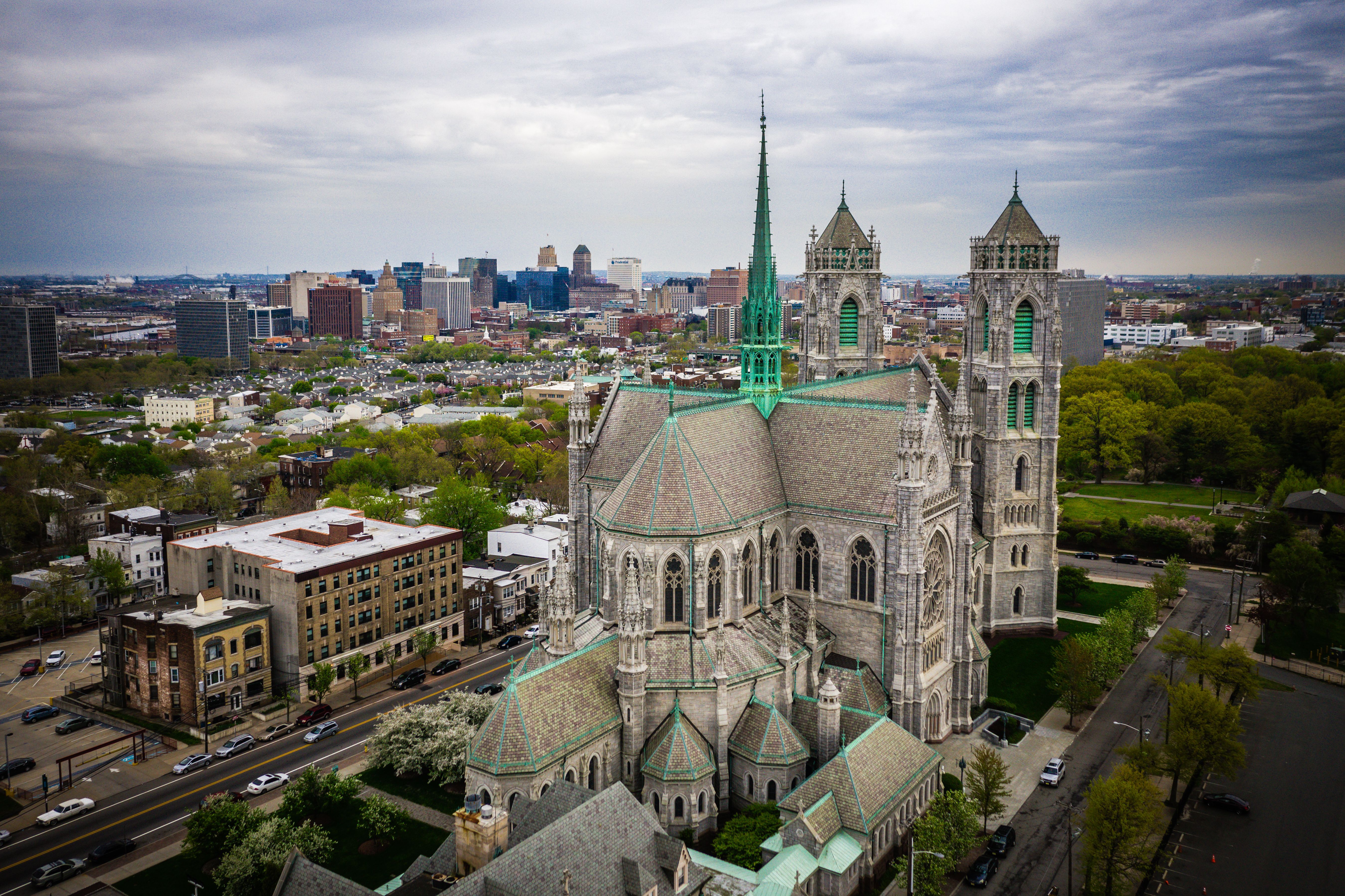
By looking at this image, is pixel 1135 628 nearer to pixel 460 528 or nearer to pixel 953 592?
pixel 953 592

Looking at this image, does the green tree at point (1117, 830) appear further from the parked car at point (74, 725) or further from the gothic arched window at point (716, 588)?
the parked car at point (74, 725)

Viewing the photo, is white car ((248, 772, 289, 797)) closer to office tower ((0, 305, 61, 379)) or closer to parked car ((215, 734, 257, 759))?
parked car ((215, 734, 257, 759))

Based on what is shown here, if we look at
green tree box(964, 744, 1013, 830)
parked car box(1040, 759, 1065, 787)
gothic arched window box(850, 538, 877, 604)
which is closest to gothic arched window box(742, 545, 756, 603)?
gothic arched window box(850, 538, 877, 604)

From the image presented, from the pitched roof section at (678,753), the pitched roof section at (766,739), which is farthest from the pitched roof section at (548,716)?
the pitched roof section at (766,739)

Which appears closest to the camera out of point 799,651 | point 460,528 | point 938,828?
point 938,828

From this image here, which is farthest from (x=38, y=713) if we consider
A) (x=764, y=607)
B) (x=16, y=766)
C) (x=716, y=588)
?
(x=764, y=607)

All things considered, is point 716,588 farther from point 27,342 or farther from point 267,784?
point 27,342

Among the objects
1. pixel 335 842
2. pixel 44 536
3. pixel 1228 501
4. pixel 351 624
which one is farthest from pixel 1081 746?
pixel 44 536
